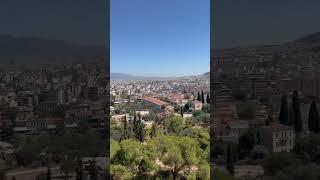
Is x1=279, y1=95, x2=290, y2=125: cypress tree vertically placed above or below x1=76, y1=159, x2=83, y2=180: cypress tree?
above

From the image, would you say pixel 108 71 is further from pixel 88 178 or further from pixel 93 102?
pixel 88 178

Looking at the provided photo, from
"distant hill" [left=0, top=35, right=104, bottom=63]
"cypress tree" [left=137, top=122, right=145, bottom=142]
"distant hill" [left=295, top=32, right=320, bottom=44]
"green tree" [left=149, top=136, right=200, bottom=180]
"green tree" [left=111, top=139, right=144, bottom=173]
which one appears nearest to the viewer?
"distant hill" [left=295, top=32, right=320, bottom=44]

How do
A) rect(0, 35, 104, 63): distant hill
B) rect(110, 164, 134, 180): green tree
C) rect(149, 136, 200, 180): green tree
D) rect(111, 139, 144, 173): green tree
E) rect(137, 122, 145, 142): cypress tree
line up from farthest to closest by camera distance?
rect(137, 122, 145, 142): cypress tree → rect(149, 136, 200, 180): green tree → rect(111, 139, 144, 173): green tree → rect(110, 164, 134, 180): green tree → rect(0, 35, 104, 63): distant hill

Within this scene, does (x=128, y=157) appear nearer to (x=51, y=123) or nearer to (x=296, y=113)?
(x=51, y=123)

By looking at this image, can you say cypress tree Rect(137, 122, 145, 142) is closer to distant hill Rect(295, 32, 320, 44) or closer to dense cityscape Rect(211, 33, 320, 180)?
dense cityscape Rect(211, 33, 320, 180)

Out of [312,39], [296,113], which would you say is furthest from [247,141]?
[312,39]

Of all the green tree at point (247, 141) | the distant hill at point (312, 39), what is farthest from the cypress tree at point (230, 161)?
the distant hill at point (312, 39)

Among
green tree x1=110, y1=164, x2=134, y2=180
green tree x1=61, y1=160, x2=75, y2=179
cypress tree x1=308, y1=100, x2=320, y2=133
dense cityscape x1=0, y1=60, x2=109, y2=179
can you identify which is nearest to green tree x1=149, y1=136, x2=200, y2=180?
green tree x1=110, y1=164, x2=134, y2=180

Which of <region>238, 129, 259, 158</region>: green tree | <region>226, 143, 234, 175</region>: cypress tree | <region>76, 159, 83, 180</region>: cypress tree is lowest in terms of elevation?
<region>76, 159, 83, 180</region>: cypress tree
